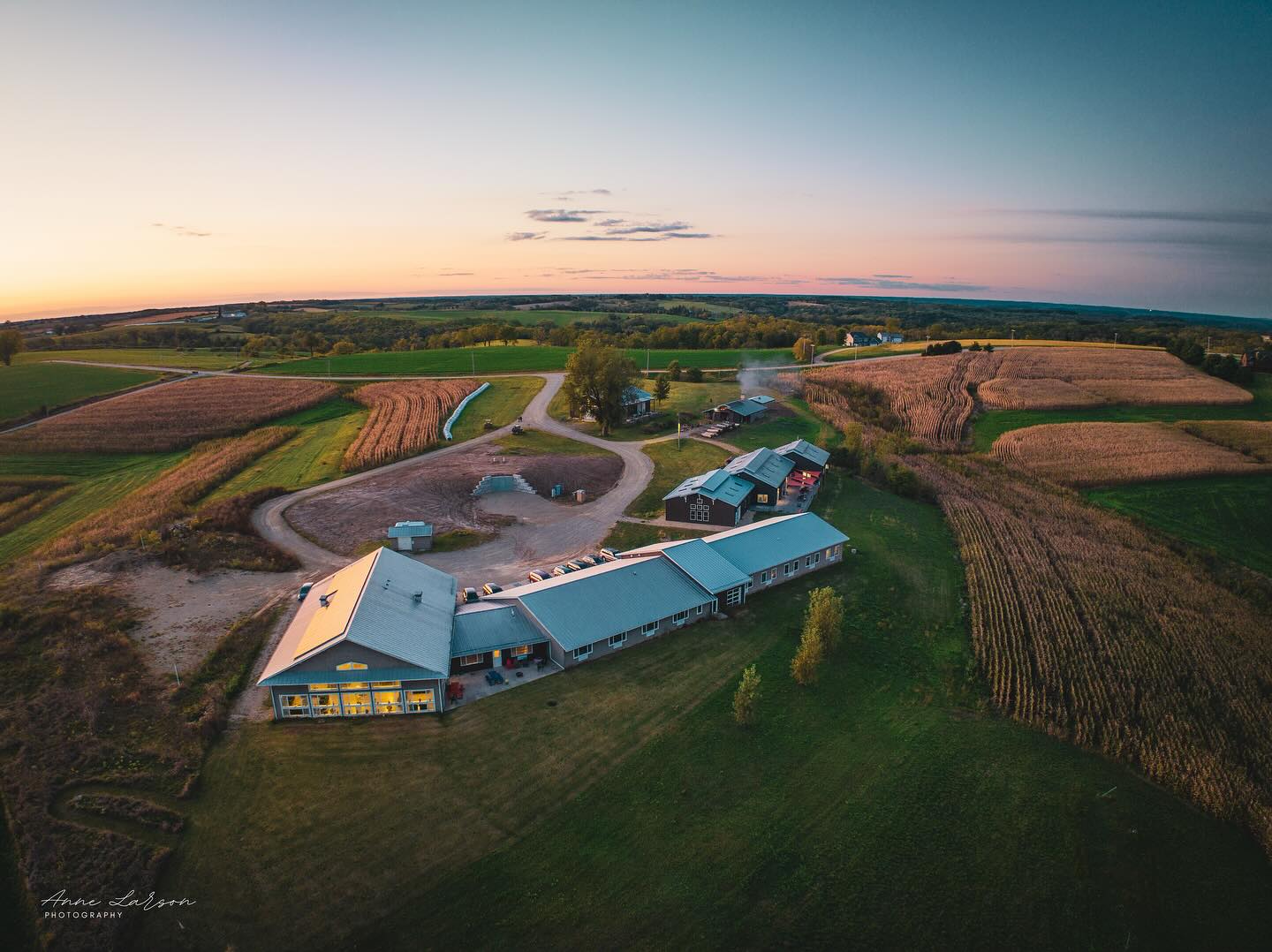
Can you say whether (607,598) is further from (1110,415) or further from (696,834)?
(1110,415)

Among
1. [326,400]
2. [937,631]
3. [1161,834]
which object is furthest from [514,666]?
[326,400]

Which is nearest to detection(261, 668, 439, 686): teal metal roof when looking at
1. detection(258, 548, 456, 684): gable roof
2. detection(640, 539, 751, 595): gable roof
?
detection(258, 548, 456, 684): gable roof

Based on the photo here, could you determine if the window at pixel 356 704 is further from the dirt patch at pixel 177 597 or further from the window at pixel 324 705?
the dirt patch at pixel 177 597

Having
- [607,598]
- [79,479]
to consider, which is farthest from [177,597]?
[79,479]

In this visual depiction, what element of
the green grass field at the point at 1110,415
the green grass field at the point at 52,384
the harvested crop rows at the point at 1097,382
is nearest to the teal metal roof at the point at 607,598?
the green grass field at the point at 1110,415

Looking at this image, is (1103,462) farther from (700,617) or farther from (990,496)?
(700,617)

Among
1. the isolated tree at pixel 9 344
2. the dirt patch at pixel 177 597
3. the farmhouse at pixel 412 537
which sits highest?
the isolated tree at pixel 9 344
